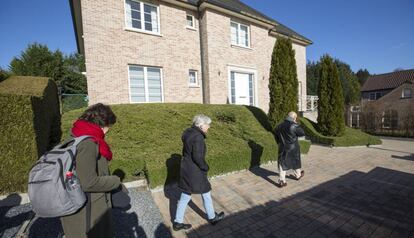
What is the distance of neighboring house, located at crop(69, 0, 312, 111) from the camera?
874 cm

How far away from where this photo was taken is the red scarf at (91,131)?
5.86 feet

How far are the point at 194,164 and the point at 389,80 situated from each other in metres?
43.5

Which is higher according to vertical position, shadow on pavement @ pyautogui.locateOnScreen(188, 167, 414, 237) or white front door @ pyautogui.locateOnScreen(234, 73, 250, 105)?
white front door @ pyautogui.locateOnScreen(234, 73, 250, 105)

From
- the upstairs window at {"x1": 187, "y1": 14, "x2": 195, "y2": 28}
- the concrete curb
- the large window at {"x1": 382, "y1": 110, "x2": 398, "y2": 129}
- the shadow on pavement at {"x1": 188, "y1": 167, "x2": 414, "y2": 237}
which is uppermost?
the upstairs window at {"x1": 187, "y1": 14, "x2": 195, "y2": 28}

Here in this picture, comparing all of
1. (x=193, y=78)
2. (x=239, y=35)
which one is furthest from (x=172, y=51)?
(x=239, y=35)

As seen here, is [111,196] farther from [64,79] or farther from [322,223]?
[64,79]

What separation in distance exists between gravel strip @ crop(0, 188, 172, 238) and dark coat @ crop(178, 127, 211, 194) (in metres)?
0.88

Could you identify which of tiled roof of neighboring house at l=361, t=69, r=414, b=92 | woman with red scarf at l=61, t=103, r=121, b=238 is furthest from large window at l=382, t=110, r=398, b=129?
tiled roof of neighboring house at l=361, t=69, r=414, b=92

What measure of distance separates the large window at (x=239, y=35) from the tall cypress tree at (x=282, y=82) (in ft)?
13.5

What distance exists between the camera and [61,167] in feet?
5.01

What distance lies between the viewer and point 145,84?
9.91 metres

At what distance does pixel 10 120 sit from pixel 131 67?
6122mm

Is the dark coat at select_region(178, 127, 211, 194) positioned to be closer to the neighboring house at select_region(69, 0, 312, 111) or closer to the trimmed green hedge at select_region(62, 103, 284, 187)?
the trimmed green hedge at select_region(62, 103, 284, 187)

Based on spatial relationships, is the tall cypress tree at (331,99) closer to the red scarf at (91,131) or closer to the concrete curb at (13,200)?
the red scarf at (91,131)
